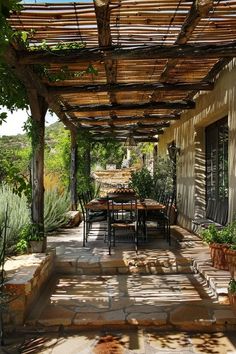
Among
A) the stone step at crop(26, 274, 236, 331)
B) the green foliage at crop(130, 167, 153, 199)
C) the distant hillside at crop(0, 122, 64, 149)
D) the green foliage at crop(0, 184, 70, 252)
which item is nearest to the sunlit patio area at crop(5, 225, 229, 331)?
the stone step at crop(26, 274, 236, 331)

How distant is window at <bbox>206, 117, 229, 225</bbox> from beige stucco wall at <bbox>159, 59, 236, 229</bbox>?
5.6 inches

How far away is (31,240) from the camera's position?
16.3 ft

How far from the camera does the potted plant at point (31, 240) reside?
4.92 m

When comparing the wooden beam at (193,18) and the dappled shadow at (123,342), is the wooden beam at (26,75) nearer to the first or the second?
the wooden beam at (193,18)

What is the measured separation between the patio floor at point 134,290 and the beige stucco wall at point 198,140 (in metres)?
1.13

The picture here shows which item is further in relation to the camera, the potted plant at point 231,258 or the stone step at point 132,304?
the potted plant at point 231,258

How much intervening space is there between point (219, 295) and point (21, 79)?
3.31m

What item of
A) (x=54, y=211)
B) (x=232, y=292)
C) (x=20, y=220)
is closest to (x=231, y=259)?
(x=232, y=292)

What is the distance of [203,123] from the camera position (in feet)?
23.9

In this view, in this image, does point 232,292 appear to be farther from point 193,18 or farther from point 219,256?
point 193,18

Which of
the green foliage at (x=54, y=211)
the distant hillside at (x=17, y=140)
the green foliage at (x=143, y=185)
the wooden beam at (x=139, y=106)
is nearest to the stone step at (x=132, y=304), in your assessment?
the distant hillside at (x=17, y=140)

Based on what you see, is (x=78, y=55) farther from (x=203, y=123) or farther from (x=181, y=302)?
(x=203, y=123)

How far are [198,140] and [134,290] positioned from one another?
13.2 ft

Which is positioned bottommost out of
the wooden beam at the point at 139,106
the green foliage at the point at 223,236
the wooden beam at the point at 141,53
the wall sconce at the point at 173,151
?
the green foliage at the point at 223,236
